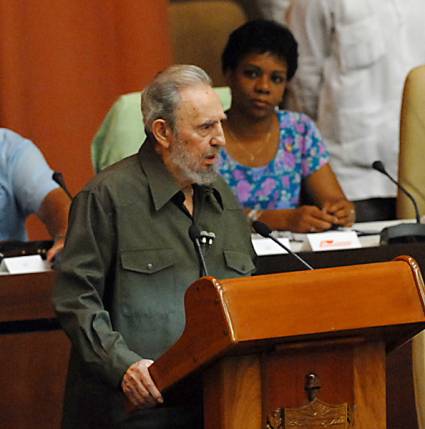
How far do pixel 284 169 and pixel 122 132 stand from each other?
50 cm

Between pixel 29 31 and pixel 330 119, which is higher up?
Result: pixel 29 31

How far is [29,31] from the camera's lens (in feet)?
15.8

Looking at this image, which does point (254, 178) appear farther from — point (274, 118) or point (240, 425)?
point (240, 425)

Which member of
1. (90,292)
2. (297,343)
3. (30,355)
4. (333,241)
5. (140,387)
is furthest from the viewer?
(333,241)

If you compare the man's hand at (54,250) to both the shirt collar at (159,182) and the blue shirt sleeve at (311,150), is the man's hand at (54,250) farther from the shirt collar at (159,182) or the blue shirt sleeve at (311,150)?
the blue shirt sleeve at (311,150)

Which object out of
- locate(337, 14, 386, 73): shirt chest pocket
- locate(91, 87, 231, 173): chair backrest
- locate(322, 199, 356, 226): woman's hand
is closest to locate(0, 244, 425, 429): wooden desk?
locate(322, 199, 356, 226): woman's hand

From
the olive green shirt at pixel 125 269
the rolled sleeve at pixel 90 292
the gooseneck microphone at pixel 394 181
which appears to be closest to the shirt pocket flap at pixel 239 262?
the olive green shirt at pixel 125 269

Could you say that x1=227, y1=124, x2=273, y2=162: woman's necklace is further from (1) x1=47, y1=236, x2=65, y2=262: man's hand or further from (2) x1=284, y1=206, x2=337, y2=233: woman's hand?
(1) x1=47, y1=236, x2=65, y2=262: man's hand

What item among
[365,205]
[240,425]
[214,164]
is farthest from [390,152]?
[240,425]

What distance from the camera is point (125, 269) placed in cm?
269

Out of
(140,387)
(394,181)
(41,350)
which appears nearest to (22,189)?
(41,350)

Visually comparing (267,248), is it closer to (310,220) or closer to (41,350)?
(310,220)

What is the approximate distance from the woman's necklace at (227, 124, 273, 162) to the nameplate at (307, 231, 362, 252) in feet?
2.42

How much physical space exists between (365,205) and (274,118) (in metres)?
0.54
